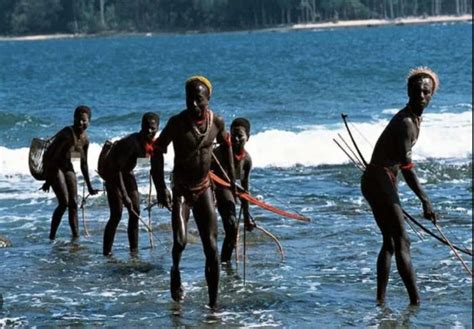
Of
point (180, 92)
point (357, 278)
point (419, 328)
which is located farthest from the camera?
point (180, 92)

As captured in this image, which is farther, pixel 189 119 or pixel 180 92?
pixel 180 92

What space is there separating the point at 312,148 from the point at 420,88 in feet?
46.7

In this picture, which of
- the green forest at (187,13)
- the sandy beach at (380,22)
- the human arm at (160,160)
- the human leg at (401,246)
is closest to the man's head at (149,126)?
the human arm at (160,160)

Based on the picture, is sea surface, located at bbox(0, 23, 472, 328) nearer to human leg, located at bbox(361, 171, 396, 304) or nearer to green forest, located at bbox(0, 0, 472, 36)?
Result: human leg, located at bbox(361, 171, 396, 304)

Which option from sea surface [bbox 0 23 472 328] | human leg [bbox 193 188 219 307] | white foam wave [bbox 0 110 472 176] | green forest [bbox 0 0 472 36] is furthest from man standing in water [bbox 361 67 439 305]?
green forest [bbox 0 0 472 36]

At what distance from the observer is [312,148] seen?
23.8m

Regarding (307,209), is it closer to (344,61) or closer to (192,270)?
(192,270)

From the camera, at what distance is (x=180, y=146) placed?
9664 mm

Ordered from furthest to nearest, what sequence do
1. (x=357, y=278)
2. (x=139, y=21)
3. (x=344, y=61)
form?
(x=139, y=21)
(x=344, y=61)
(x=357, y=278)

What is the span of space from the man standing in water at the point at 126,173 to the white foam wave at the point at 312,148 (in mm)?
8123

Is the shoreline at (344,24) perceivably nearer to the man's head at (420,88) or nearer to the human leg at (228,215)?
the human leg at (228,215)

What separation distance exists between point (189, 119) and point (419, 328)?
235cm

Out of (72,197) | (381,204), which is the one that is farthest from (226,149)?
(72,197)

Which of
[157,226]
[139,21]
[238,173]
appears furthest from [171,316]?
[139,21]
